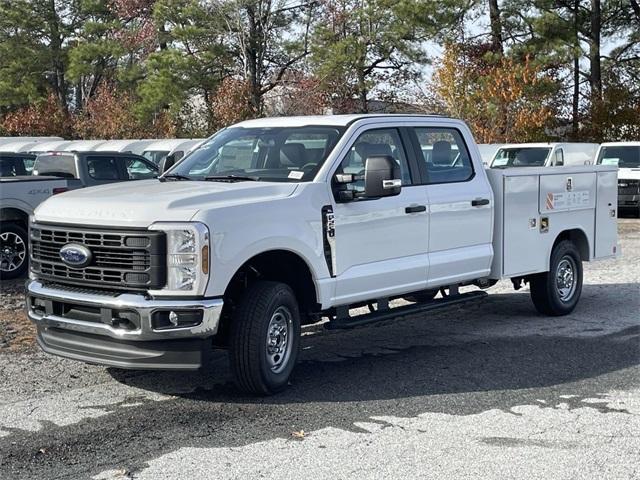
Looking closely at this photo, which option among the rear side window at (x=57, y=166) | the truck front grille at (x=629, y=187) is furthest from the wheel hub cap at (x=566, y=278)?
the truck front grille at (x=629, y=187)

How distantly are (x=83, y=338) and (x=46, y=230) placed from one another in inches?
35.0

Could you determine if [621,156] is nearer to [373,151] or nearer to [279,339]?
[373,151]

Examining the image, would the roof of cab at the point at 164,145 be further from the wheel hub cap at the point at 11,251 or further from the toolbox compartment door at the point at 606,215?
the toolbox compartment door at the point at 606,215

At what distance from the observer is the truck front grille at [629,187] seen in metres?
23.1

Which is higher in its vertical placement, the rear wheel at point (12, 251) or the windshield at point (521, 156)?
the windshield at point (521, 156)

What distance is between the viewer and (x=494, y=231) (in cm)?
891

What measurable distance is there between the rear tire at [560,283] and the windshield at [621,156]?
14563mm

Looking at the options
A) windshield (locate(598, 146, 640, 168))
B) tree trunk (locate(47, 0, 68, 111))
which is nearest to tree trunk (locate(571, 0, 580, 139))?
windshield (locate(598, 146, 640, 168))

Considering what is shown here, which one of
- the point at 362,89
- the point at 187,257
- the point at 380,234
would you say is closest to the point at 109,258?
the point at 187,257

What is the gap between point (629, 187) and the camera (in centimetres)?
2333

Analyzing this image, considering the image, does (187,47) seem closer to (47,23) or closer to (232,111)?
(232,111)

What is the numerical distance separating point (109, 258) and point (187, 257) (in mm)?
608

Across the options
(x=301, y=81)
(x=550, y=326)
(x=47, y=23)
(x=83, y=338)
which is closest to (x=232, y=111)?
(x=301, y=81)

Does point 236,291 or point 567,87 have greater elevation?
point 567,87
